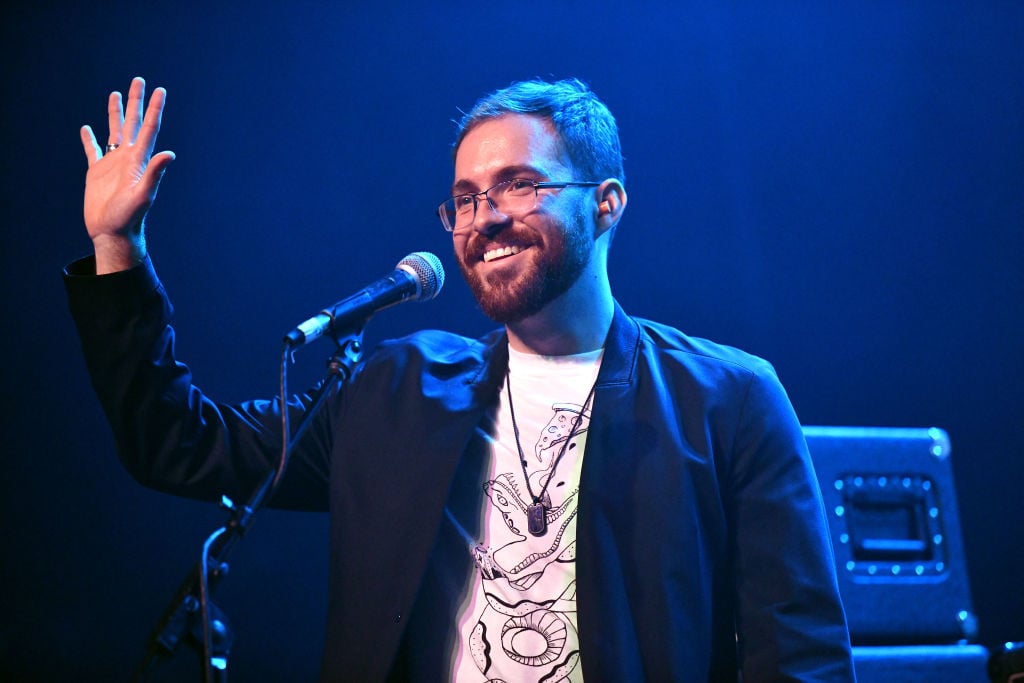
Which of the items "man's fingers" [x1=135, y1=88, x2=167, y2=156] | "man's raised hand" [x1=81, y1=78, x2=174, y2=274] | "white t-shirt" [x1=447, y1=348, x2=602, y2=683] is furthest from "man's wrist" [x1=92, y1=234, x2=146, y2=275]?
"white t-shirt" [x1=447, y1=348, x2=602, y2=683]

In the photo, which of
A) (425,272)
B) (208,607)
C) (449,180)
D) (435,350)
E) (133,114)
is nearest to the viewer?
(208,607)

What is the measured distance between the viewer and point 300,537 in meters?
2.41

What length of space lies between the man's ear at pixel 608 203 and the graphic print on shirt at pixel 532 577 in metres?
0.49

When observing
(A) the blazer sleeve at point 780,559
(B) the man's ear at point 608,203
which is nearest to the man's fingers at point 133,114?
(B) the man's ear at point 608,203

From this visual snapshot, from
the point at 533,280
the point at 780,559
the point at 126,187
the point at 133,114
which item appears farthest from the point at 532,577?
the point at 133,114

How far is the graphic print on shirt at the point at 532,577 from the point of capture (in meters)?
1.71

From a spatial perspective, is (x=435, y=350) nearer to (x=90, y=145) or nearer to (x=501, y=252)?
A: (x=501, y=252)

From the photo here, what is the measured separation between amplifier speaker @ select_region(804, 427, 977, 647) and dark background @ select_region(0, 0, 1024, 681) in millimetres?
394

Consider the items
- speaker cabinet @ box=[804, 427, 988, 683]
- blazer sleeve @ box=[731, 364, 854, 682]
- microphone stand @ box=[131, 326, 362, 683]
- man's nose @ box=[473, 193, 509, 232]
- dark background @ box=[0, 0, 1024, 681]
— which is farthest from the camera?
dark background @ box=[0, 0, 1024, 681]

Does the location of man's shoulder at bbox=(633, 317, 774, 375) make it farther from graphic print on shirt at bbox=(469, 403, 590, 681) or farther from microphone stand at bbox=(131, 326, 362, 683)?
microphone stand at bbox=(131, 326, 362, 683)

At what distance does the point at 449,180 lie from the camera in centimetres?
259

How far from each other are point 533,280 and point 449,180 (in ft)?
2.58

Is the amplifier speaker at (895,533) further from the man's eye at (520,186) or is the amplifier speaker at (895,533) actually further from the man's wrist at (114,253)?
the man's wrist at (114,253)

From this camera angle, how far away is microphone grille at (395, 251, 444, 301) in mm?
1631
